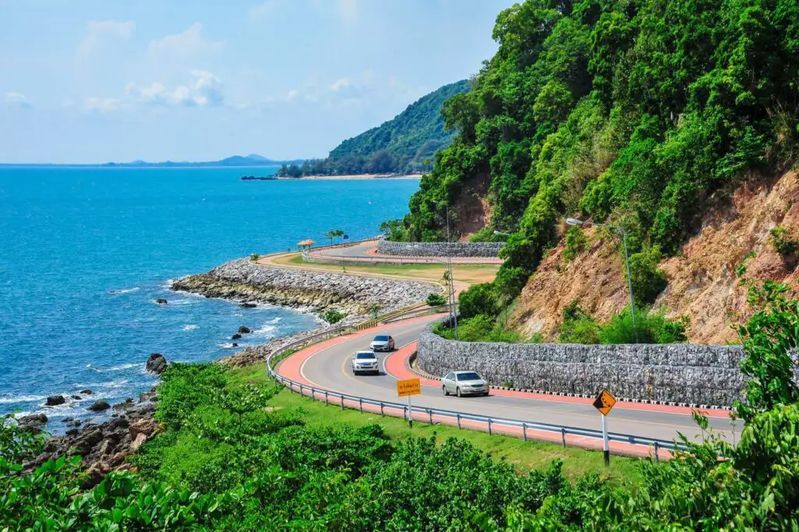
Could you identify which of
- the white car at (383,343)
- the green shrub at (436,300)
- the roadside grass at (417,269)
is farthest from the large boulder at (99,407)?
the roadside grass at (417,269)

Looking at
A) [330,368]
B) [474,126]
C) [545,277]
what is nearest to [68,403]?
[330,368]

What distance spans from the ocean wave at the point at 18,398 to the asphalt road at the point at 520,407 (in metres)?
17.4

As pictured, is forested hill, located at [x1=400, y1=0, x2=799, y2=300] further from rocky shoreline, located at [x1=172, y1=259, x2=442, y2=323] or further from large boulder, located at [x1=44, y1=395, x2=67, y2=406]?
large boulder, located at [x1=44, y1=395, x2=67, y2=406]

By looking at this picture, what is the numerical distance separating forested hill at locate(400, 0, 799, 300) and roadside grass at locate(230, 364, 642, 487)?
1655 centimetres

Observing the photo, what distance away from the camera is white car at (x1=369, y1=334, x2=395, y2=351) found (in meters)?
51.9

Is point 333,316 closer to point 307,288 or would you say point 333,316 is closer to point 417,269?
point 307,288

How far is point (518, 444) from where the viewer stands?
2520 centimetres

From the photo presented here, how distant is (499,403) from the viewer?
33.5 metres

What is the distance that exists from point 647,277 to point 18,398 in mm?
38243

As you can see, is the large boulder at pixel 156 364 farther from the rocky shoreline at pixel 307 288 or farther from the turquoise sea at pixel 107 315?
the rocky shoreline at pixel 307 288

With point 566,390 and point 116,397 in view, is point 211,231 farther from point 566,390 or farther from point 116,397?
point 566,390

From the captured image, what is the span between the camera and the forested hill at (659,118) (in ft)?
124

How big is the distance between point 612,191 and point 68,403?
34426 mm

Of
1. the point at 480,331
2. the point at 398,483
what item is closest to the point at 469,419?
the point at 398,483
